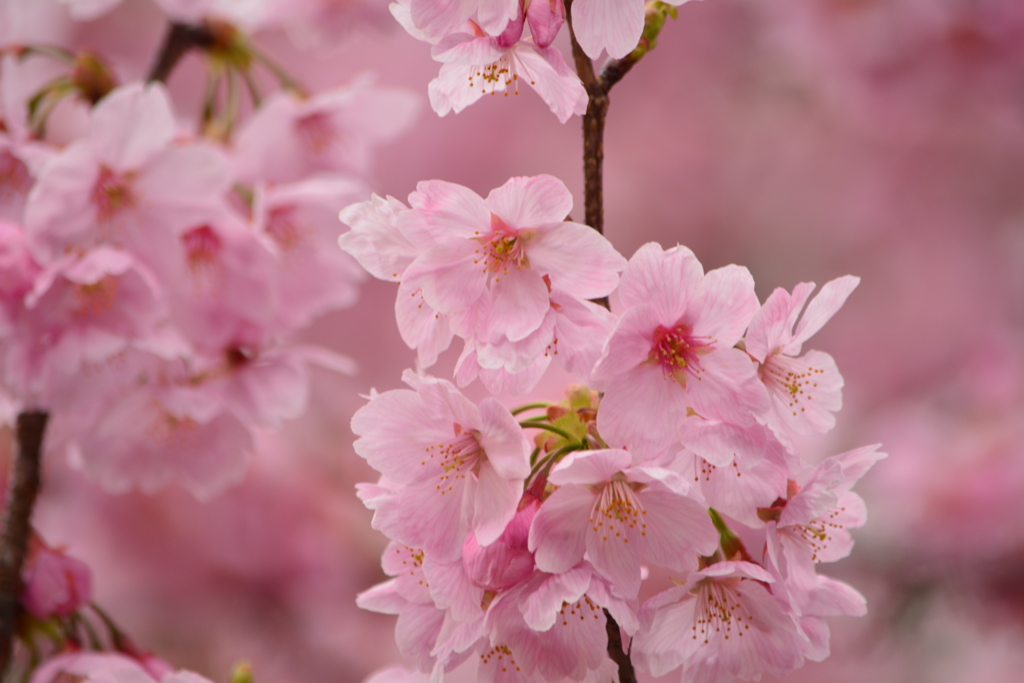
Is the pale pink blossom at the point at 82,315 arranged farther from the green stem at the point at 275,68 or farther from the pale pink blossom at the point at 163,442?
the green stem at the point at 275,68

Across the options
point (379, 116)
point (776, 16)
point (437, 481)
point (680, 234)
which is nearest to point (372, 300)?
point (680, 234)

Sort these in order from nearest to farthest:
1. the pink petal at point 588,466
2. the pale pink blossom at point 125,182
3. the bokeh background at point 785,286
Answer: the pink petal at point 588,466 → the pale pink blossom at point 125,182 → the bokeh background at point 785,286

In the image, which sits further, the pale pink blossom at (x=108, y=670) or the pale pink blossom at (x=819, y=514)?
the pale pink blossom at (x=108, y=670)

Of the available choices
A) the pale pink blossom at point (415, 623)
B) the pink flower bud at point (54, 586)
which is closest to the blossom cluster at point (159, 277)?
the pink flower bud at point (54, 586)

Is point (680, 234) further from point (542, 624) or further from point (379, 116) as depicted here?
point (542, 624)

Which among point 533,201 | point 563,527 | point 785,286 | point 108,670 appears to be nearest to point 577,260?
point 533,201
